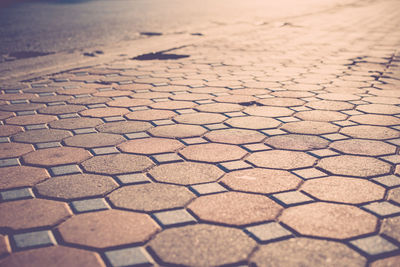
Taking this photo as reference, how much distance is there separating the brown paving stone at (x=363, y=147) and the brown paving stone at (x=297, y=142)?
0.08 metres

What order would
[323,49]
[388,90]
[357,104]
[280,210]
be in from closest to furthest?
[280,210]
[357,104]
[388,90]
[323,49]

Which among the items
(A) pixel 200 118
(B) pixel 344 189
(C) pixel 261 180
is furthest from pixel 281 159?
(A) pixel 200 118

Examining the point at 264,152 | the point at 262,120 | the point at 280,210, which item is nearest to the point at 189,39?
the point at 262,120

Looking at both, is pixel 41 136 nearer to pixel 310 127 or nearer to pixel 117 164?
pixel 117 164

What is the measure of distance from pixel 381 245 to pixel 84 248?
1.03 m

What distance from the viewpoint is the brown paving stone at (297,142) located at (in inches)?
90.9

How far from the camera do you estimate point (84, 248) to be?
4.65 ft

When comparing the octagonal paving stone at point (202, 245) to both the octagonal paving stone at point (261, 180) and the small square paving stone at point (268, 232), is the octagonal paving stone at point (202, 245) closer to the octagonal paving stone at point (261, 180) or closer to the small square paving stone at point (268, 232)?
the small square paving stone at point (268, 232)

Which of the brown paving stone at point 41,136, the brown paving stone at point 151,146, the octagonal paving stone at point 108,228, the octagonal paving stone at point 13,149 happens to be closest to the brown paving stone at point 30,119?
the brown paving stone at point 41,136

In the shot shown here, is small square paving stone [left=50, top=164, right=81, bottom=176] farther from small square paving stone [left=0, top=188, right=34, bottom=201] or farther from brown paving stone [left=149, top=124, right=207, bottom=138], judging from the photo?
brown paving stone [left=149, top=124, right=207, bottom=138]

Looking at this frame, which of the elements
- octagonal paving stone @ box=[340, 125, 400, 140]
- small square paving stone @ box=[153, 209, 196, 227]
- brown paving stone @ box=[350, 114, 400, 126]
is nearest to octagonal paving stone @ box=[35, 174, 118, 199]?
small square paving stone @ box=[153, 209, 196, 227]

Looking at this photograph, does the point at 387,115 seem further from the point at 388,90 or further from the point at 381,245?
the point at 381,245

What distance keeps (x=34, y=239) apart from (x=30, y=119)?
156 centimetres

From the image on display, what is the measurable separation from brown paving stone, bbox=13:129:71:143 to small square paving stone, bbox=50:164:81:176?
17.0 inches
